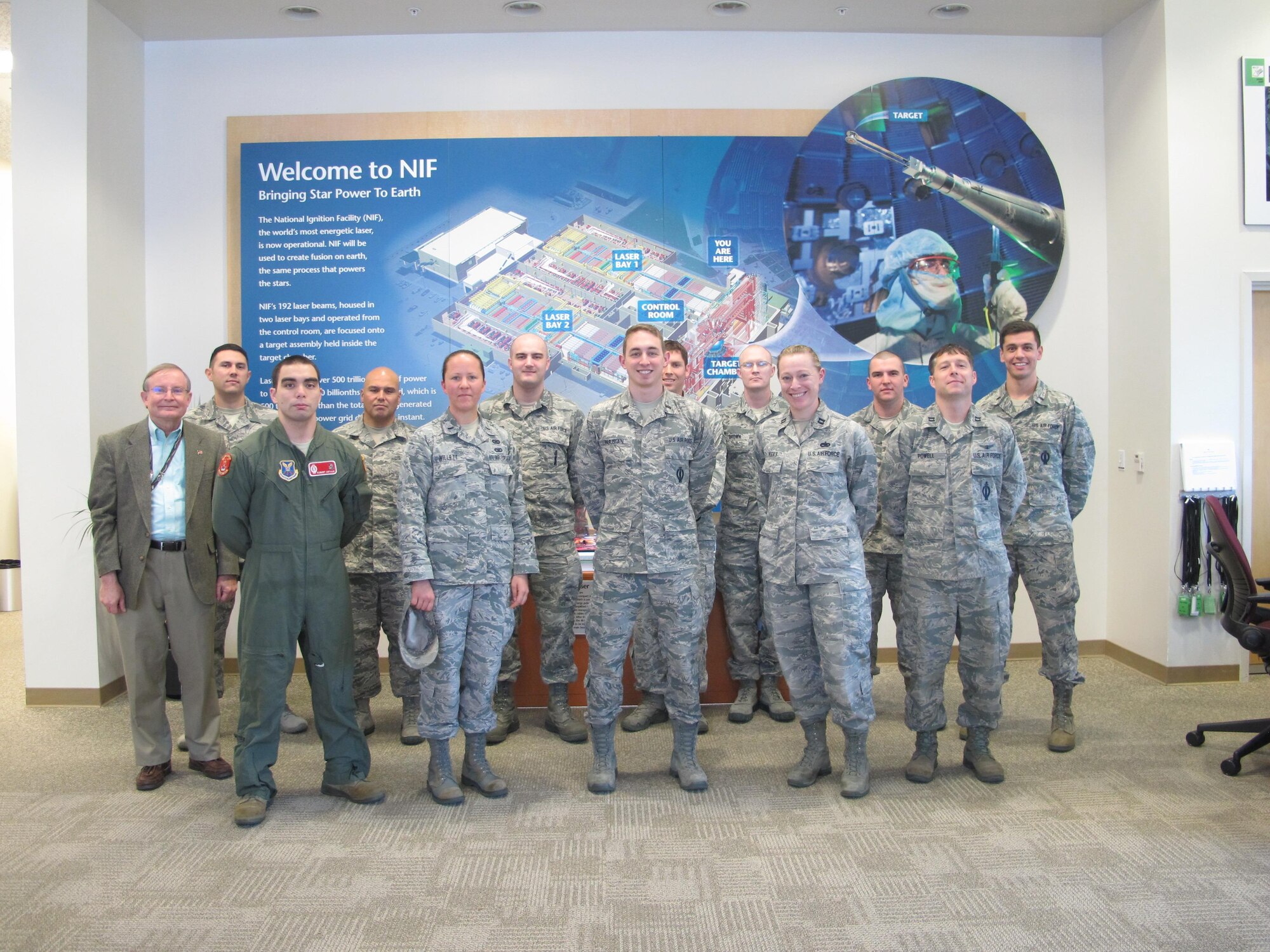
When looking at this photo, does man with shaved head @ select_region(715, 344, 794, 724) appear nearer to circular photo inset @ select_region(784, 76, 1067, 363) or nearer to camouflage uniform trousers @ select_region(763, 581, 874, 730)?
camouflage uniform trousers @ select_region(763, 581, 874, 730)

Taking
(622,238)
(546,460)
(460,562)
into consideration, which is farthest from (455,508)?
(622,238)

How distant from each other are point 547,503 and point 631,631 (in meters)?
0.93

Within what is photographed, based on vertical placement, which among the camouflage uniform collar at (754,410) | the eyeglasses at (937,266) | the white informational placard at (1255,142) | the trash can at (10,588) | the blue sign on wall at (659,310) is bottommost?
the trash can at (10,588)

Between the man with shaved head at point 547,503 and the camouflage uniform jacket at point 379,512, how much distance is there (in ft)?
1.79

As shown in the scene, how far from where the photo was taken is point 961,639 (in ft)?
11.6

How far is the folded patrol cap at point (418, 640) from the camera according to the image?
3.18 meters

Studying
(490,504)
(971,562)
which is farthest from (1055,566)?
(490,504)

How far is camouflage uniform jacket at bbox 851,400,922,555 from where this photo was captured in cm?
A: 427

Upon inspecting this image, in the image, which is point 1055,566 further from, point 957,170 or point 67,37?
point 67,37

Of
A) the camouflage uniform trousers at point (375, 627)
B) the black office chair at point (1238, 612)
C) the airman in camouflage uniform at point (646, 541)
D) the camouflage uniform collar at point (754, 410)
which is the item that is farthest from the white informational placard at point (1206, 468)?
the camouflage uniform trousers at point (375, 627)

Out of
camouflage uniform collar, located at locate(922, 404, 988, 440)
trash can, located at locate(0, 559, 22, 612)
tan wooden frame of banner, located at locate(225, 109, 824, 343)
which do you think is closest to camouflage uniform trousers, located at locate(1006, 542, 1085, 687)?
camouflage uniform collar, located at locate(922, 404, 988, 440)

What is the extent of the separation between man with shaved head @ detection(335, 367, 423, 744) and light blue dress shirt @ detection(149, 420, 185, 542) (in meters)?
0.77

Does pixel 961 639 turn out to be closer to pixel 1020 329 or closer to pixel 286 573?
pixel 1020 329

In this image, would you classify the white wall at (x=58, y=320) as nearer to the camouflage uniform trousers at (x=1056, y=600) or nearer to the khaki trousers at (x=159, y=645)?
the khaki trousers at (x=159, y=645)
